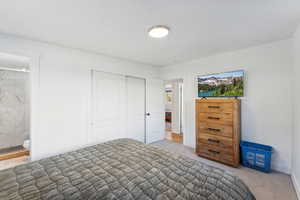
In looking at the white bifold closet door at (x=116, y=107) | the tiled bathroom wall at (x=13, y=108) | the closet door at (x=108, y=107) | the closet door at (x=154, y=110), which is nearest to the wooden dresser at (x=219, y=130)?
the closet door at (x=154, y=110)

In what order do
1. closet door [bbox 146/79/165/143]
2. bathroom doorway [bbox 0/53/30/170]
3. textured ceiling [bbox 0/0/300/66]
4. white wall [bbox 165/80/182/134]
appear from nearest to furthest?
textured ceiling [bbox 0/0/300/66], bathroom doorway [bbox 0/53/30/170], closet door [bbox 146/79/165/143], white wall [bbox 165/80/182/134]

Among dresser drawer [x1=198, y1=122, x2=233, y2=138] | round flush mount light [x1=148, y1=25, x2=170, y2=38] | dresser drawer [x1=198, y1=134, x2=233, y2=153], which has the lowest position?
dresser drawer [x1=198, y1=134, x2=233, y2=153]

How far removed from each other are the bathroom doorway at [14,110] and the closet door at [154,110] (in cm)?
301

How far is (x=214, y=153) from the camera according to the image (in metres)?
2.84

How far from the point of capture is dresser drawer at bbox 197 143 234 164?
264 centimetres

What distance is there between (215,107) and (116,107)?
2.29 meters

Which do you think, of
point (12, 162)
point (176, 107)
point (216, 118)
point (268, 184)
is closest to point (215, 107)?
point (216, 118)

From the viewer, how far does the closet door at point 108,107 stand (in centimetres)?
302

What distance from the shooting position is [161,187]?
1123 mm

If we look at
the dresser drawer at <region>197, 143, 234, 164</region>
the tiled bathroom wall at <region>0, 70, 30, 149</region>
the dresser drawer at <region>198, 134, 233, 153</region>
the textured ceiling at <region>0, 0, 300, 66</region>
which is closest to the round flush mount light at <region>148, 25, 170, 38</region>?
the textured ceiling at <region>0, 0, 300, 66</region>

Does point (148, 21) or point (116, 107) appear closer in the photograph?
point (148, 21)

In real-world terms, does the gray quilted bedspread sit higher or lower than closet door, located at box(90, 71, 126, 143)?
lower

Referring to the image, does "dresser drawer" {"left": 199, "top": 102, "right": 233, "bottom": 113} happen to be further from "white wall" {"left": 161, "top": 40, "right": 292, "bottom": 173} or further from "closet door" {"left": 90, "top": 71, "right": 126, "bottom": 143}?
"closet door" {"left": 90, "top": 71, "right": 126, "bottom": 143}

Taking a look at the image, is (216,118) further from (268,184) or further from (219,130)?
(268,184)
